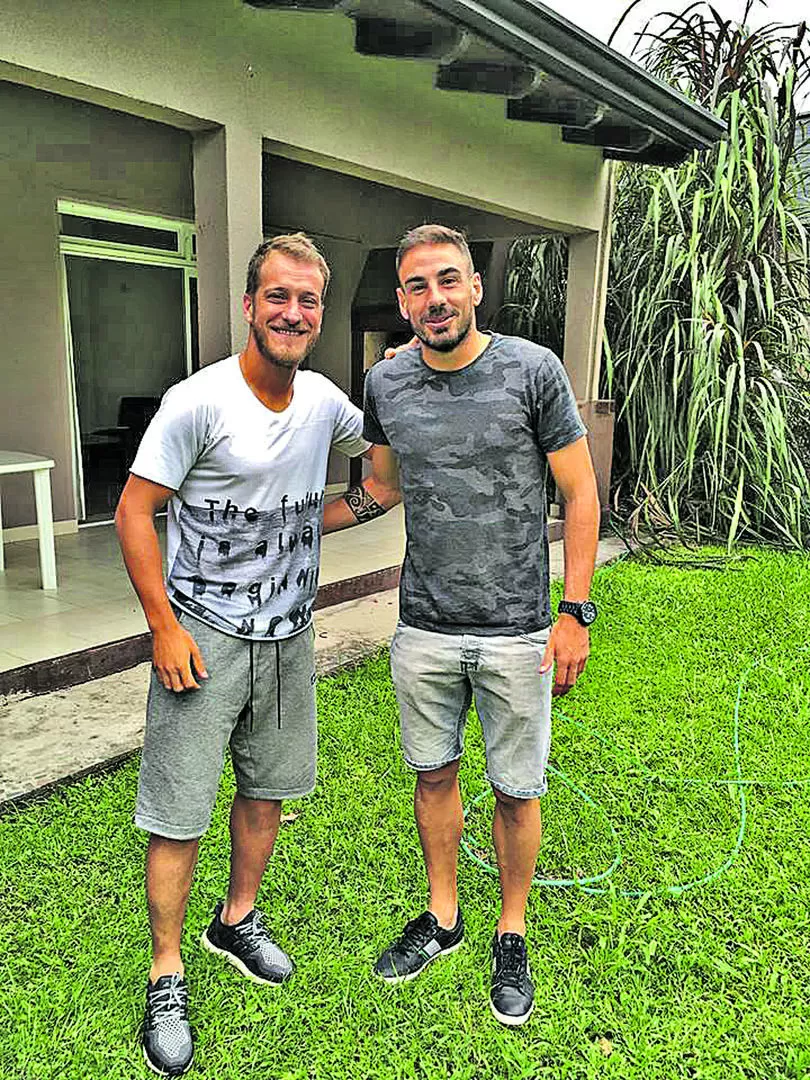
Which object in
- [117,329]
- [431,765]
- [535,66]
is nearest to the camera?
[431,765]

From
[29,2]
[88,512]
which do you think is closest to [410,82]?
[29,2]

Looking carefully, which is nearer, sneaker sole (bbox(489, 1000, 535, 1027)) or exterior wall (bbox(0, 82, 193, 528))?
sneaker sole (bbox(489, 1000, 535, 1027))

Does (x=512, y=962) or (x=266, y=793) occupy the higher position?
(x=266, y=793)

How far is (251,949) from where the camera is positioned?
6.84 ft

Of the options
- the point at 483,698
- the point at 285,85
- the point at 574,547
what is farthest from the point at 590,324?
the point at 483,698

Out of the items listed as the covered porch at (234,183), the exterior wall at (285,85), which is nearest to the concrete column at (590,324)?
the covered porch at (234,183)

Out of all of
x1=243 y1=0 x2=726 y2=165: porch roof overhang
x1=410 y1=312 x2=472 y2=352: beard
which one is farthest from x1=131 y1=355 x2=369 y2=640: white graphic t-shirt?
x1=243 y1=0 x2=726 y2=165: porch roof overhang

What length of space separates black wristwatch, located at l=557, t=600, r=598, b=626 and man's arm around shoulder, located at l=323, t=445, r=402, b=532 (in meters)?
0.50

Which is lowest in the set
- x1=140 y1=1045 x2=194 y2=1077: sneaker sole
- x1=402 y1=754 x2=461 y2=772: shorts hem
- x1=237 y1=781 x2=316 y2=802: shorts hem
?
x1=140 y1=1045 x2=194 y2=1077: sneaker sole

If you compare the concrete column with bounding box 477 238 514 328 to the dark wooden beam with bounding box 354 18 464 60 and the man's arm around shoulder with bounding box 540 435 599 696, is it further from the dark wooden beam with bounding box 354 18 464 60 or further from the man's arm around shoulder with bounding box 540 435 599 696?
the man's arm around shoulder with bounding box 540 435 599 696

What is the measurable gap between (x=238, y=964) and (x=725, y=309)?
618cm

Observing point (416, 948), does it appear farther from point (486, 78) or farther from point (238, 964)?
point (486, 78)

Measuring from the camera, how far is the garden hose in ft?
8.04

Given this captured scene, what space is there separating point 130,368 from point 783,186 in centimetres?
548
